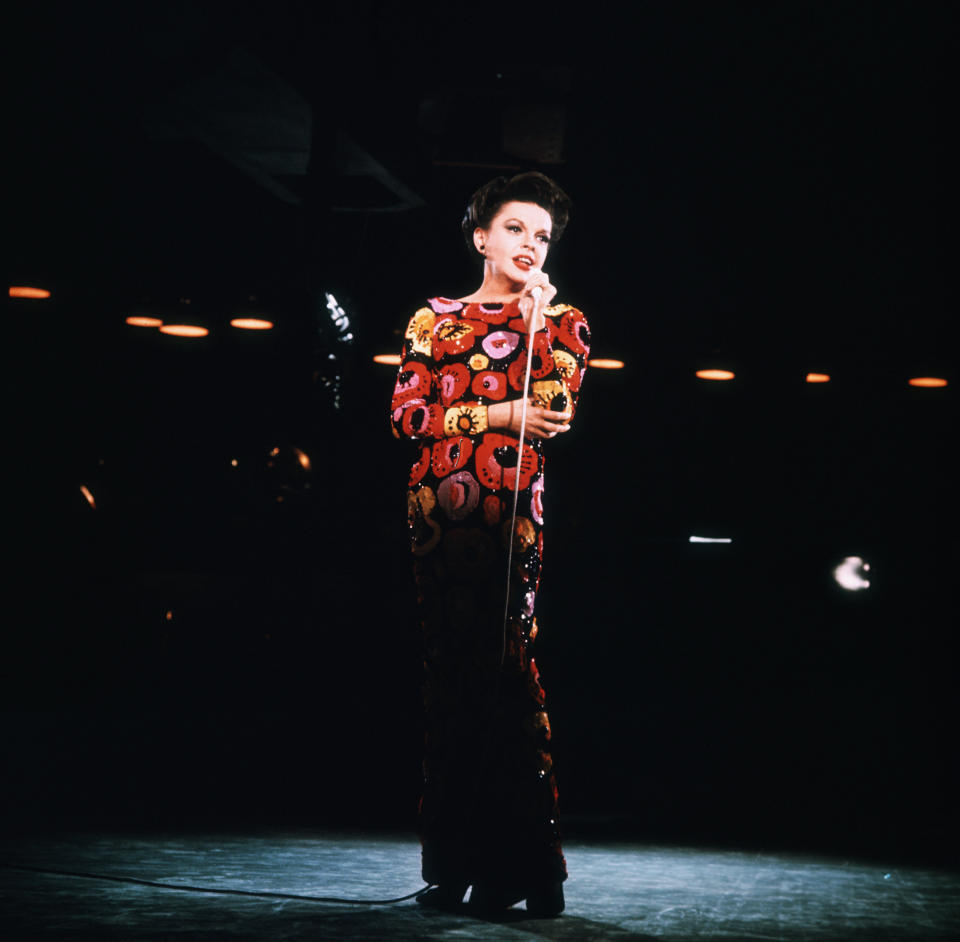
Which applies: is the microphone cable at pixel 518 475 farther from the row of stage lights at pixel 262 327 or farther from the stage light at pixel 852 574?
the stage light at pixel 852 574

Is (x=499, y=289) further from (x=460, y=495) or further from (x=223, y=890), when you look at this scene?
(x=223, y=890)

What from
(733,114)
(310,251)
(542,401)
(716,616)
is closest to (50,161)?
(310,251)

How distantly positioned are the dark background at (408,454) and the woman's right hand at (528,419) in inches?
81.7

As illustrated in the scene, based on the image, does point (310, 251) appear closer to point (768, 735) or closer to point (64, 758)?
point (64, 758)

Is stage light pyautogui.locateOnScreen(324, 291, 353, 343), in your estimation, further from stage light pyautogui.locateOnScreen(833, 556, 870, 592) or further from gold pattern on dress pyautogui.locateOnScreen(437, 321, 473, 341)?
stage light pyautogui.locateOnScreen(833, 556, 870, 592)

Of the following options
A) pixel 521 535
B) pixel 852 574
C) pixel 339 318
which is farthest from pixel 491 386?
pixel 852 574

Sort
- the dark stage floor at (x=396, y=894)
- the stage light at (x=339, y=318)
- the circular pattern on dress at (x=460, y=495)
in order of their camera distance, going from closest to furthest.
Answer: the dark stage floor at (x=396, y=894), the circular pattern on dress at (x=460, y=495), the stage light at (x=339, y=318)

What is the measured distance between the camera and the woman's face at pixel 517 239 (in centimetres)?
284

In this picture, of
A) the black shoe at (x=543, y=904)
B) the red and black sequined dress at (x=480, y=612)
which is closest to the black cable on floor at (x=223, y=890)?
the red and black sequined dress at (x=480, y=612)

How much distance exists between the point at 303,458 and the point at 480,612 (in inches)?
337

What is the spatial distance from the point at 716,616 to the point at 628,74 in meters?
5.99

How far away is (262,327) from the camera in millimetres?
9727

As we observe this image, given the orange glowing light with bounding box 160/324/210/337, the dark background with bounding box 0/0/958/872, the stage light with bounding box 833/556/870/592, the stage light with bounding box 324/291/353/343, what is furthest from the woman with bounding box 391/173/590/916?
the stage light with bounding box 833/556/870/592

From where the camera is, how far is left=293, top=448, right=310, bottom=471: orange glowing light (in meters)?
10.9
